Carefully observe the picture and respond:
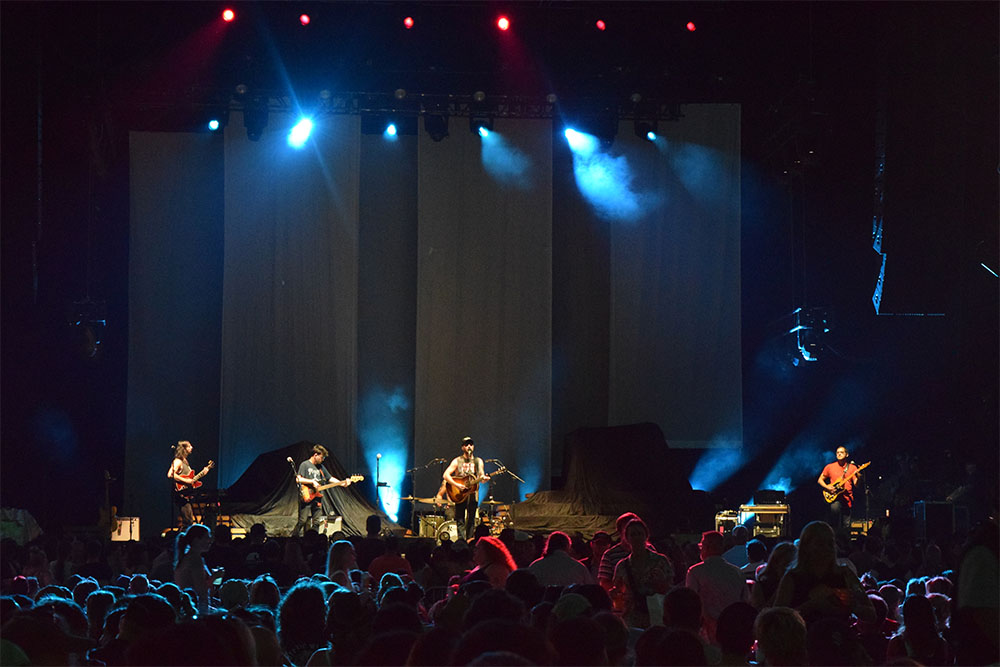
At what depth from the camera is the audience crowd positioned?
2859 mm

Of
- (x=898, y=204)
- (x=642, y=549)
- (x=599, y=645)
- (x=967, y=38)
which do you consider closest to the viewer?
(x=599, y=645)

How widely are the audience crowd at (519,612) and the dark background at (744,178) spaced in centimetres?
683

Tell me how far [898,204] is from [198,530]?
31.7 ft

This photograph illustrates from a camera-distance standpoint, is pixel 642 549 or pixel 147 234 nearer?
pixel 642 549

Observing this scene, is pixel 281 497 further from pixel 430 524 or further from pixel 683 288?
pixel 683 288

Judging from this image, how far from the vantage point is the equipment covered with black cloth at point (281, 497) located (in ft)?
54.4

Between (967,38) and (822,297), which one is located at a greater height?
(967,38)

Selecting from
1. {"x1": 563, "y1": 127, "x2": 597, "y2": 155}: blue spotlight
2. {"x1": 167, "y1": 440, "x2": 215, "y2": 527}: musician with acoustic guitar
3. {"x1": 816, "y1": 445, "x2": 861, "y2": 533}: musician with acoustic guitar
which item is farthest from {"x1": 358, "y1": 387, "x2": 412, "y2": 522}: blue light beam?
{"x1": 816, "y1": 445, "x2": 861, "y2": 533}: musician with acoustic guitar

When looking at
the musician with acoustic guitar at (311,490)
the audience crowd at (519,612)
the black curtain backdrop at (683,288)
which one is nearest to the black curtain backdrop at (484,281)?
the black curtain backdrop at (683,288)

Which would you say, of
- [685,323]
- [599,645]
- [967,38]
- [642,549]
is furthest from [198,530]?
[685,323]

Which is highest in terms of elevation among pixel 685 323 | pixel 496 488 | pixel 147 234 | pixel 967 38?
pixel 967 38

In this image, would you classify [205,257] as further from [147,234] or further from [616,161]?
[616,161]

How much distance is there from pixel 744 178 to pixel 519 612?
54.7 feet

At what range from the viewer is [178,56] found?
17.5 m
